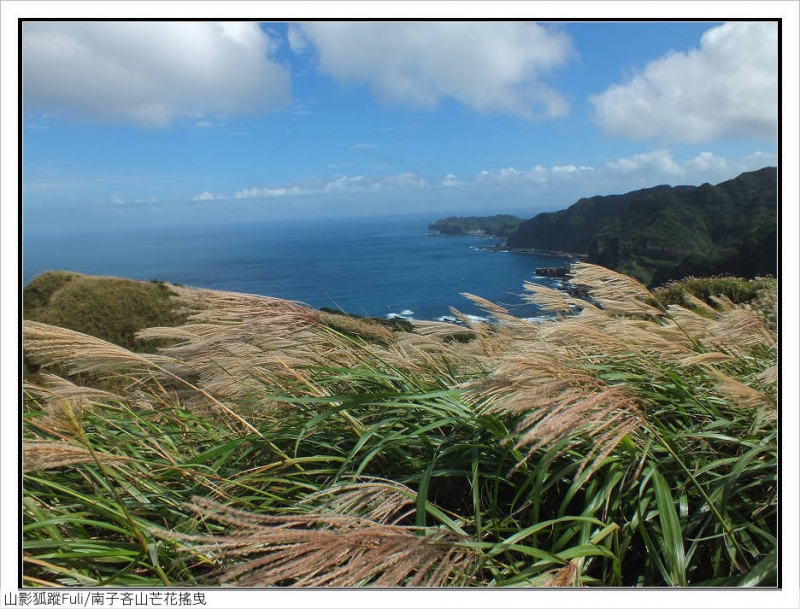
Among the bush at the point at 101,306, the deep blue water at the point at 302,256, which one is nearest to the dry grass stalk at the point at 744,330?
the deep blue water at the point at 302,256

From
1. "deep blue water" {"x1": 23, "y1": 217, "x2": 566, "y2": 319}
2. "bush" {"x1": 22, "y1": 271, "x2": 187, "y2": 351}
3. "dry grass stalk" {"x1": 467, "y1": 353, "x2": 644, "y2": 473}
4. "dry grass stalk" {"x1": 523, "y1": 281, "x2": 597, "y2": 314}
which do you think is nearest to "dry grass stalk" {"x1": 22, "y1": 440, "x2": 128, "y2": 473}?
"dry grass stalk" {"x1": 467, "y1": 353, "x2": 644, "y2": 473}

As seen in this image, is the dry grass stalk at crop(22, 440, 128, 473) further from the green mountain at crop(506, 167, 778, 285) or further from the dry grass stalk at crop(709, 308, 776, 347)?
the green mountain at crop(506, 167, 778, 285)

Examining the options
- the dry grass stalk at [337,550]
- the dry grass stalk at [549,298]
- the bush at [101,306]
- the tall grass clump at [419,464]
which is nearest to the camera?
the dry grass stalk at [337,550]

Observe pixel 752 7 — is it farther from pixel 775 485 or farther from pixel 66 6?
pixel 66 6

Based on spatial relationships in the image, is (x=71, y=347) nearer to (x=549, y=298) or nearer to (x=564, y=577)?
(x=564, y=577)

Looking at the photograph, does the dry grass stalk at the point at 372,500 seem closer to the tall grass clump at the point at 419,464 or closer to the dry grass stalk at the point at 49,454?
the tall grass clump at the point at 419,464

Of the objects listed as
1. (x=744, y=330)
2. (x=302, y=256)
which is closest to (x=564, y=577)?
(x=744, y=330)
